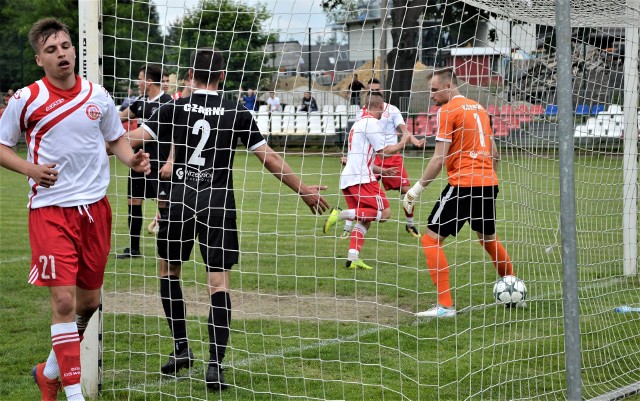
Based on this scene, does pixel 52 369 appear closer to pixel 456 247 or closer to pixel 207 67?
pixel 207 67

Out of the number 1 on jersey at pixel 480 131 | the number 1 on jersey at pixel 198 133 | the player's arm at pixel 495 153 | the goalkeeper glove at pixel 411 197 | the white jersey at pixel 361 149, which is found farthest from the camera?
the white jersey at pixel 361 149

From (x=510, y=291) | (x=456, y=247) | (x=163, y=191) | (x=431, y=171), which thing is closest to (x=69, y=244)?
(x=456, y=247)

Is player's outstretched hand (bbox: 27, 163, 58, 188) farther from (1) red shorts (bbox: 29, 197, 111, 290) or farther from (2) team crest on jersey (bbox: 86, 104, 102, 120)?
(2) team crest on jersey (bbox: 86, 104, 102, 120)

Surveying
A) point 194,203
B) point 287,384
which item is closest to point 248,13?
point 194,203

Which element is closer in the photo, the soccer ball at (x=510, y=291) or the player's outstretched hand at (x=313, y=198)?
the player's outstretched hand at (x=313, y=198)

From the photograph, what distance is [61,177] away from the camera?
491cm

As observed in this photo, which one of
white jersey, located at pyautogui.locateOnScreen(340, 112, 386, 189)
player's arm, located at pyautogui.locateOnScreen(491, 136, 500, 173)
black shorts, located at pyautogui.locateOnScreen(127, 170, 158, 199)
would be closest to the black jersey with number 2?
player's arm, located at pyautogui.locateOnScreen(491, 136, 500, 173)

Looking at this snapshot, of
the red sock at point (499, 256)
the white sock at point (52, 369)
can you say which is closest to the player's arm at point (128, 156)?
the white sock at point (52, 369)

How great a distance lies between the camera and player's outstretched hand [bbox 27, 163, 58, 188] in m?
4.68

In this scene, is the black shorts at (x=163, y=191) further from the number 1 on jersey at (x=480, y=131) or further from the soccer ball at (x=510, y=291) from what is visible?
the soccer ball at (x=510, y=291)

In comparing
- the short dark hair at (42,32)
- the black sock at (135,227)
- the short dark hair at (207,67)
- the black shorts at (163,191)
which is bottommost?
the black sock at (135,227)

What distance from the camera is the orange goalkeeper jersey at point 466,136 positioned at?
6781mm

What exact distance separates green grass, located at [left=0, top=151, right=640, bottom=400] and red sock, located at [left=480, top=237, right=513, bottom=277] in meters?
0.17

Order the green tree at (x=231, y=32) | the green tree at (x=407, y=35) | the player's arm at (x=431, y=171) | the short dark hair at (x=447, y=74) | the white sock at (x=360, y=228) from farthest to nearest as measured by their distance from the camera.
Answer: the white sock at (x=360, y=228) < the player's arm at (x=431, y=171) < the short dark hair at (x=447, y=74) < the green tree at (x=231, y=32) < the green tree at (x=407, y=35)
